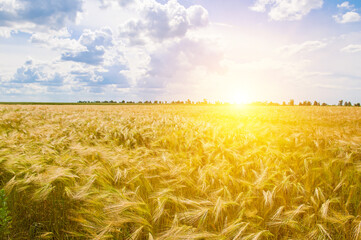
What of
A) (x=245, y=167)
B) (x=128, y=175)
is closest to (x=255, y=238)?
(x=245, y=167)

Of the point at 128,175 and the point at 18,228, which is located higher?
the point at 128,175

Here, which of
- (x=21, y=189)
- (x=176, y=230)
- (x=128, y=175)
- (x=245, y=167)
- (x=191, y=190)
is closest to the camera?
(x=176, y=230)

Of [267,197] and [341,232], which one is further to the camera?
[267,197]

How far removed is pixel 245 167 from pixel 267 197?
0.81 m

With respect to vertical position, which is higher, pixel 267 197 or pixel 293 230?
pixel 267 197

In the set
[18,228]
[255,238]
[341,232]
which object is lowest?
[18,228]

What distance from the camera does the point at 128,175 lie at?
8.41 ft

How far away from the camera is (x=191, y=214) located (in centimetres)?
172

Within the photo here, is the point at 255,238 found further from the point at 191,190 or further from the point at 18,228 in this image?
the point at 18,228

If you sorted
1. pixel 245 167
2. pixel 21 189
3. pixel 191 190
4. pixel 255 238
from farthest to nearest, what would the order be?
pixel 245 167
pixel 191 190
pixel 21 189
pixel 255 238

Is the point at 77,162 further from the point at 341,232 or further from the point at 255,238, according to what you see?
the point at 341,232

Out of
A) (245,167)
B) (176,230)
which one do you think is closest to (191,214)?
(176,230)

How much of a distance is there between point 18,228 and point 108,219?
0.90m

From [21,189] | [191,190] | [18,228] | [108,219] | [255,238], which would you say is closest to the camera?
[255,238]
